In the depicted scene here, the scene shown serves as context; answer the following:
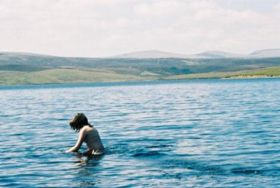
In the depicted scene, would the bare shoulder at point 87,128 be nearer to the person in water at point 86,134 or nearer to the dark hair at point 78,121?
the person in water at point 86,134

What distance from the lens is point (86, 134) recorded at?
28234 mm

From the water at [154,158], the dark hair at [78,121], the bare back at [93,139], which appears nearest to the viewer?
the water at [154,158]

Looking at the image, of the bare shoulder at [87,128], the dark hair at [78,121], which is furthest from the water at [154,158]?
the dark hair at [78,121]

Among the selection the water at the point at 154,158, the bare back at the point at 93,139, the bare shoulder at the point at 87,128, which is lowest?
the water at the point at 154,158

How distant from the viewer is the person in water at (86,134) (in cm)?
2717

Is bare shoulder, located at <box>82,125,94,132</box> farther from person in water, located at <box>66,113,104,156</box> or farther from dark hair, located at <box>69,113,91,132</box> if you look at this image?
Result: dark hair, located at <box>69,113,91,132</box>

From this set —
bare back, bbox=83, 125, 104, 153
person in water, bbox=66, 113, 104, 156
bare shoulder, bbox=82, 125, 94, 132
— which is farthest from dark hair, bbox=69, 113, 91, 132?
bare back, bbox=83, 125, 104, 153

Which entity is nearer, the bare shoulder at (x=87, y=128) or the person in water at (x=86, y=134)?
the person in water at (x=86, y=134)

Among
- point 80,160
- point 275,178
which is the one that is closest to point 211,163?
point 275,178

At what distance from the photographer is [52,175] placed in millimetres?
24531

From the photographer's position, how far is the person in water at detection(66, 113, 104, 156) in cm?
2717

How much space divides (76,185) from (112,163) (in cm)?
516

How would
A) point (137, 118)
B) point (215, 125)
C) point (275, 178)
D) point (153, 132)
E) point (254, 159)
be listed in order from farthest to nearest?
point (137, 118) → point (215, 125) → point (153, 132) → point (254, 159) → point (275, 178)

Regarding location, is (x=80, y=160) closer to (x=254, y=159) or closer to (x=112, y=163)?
(x=112, y=163)
